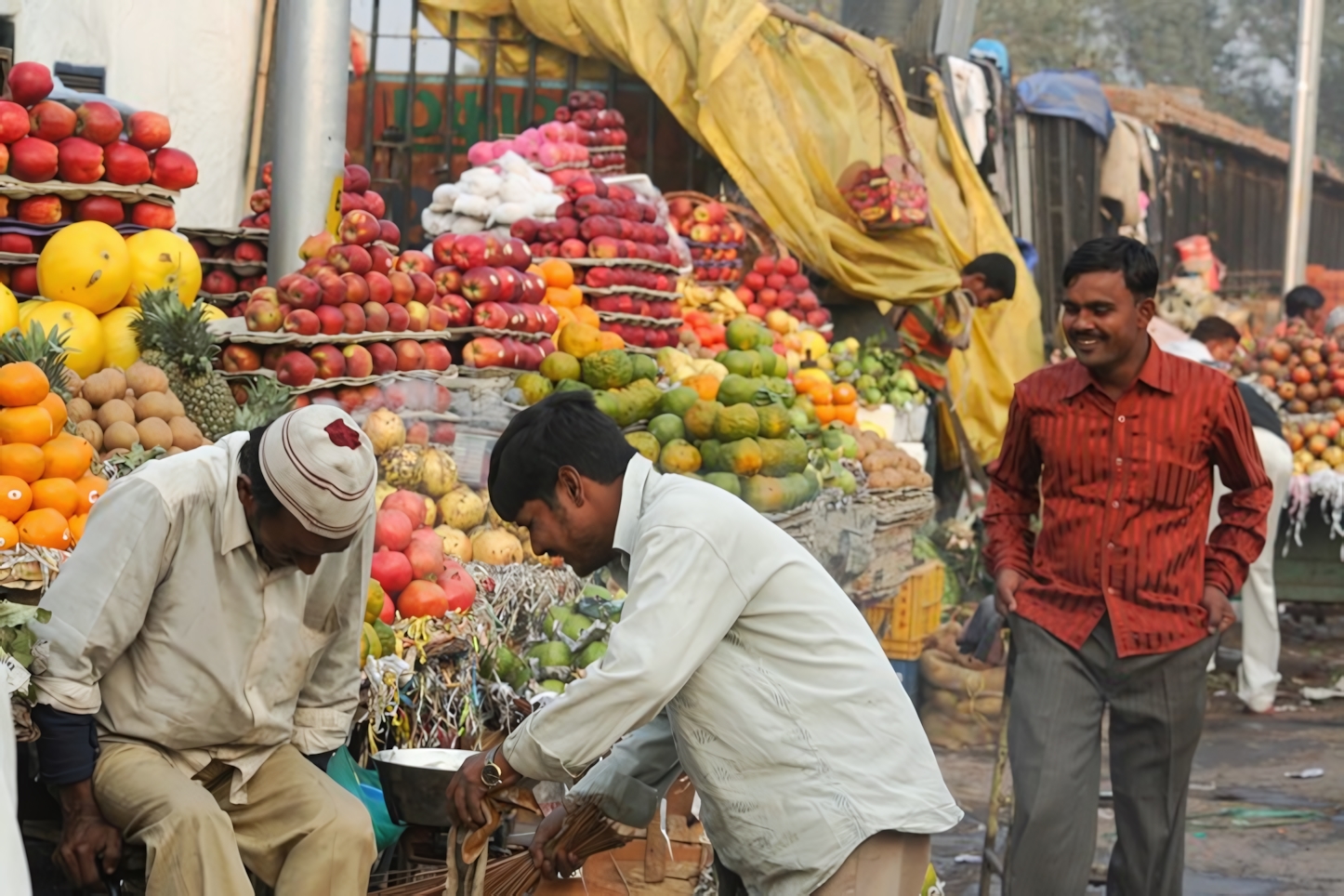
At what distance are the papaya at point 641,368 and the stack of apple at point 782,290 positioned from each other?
337cm

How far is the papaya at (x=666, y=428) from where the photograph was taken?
20.6ft

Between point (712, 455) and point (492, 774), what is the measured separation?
365 centimetres

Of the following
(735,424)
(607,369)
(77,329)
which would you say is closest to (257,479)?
(77,329)

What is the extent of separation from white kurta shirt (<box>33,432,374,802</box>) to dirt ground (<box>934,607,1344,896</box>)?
2.85 metres

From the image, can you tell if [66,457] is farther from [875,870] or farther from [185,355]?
[875,870]

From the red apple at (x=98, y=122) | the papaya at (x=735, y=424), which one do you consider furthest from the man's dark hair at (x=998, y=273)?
the red apple at (x=98, y=122)

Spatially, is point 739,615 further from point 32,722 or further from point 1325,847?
point 1325,847

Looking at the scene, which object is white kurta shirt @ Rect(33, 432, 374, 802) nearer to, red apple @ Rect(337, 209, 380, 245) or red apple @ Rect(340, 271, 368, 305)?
red apple @ Rect(340, 271, 368, 305)

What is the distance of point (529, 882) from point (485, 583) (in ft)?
5.44

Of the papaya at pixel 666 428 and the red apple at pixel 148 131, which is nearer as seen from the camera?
the red apple at pixel 148 131

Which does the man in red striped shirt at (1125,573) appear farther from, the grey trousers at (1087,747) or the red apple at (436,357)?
the red apple at (436,357)

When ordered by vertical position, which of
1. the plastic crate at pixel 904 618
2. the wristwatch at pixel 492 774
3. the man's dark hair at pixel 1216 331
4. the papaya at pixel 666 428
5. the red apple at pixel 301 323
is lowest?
the plastic crate at pixel 904 618

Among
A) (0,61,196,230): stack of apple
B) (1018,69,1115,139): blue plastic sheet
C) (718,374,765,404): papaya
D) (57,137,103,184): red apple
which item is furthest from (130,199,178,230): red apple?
(1018,69,1115,139): blue plastic sheet

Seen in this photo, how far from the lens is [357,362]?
18.4ft
